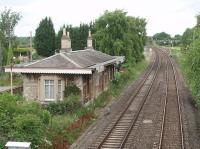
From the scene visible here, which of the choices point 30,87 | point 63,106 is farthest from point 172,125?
point 30,87

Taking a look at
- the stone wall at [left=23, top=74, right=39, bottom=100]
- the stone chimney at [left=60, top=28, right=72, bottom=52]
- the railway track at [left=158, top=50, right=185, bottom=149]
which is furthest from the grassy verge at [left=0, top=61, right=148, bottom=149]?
the stone chimney at [left=60, top=28, right=72, bottom=52]

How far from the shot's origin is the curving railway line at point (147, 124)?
21312 mm

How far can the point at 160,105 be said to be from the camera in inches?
1298

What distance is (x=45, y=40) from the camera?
80.6 meters

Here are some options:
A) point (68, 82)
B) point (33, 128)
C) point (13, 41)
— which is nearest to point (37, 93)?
point (68, 82)

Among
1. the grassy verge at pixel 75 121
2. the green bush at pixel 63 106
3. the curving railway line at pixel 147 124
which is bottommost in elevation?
the curving railway line at pixel 147 124

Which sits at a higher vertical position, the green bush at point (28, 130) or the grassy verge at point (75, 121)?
the green bush at point (28, 130)

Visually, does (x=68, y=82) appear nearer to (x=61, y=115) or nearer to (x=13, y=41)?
(x=61, y=115)

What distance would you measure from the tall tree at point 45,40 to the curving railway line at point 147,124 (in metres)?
41.9

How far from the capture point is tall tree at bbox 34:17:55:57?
3155 inches

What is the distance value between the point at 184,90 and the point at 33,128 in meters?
25.4

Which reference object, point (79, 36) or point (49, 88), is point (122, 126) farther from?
point (79, 36)

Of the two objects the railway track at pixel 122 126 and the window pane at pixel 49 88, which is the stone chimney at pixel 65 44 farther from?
the railway track at pixel 122 126

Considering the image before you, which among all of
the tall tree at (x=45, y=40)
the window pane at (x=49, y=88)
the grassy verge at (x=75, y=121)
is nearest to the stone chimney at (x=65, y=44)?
the window pane at (x=49, y=88)
